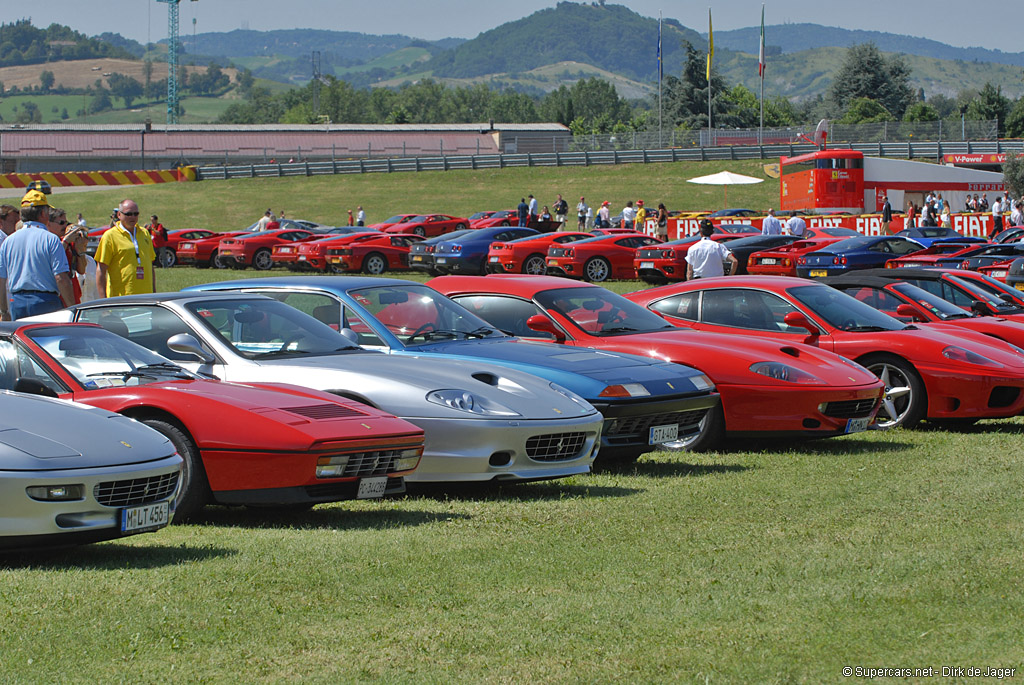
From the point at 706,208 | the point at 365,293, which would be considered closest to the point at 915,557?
the point at 365,293

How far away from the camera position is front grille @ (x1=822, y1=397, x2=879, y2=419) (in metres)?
9.41

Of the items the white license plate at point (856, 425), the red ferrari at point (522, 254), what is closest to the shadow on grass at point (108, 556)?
the white license plate at point (856, 425)

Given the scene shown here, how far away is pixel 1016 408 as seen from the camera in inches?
413

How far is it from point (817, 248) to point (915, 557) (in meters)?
20.6

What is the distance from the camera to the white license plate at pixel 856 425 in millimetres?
9469

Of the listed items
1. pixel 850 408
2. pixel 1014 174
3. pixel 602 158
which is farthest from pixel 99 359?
pixel 602 158

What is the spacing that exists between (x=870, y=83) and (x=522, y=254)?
4017 inches

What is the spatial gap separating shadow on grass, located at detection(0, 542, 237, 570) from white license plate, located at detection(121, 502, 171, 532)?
6.2 inches

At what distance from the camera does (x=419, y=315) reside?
9.38m

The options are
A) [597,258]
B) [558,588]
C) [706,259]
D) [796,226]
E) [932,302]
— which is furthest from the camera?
[796,226]

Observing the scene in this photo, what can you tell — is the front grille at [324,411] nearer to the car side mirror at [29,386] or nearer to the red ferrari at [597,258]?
the car side mirror at [29,386]

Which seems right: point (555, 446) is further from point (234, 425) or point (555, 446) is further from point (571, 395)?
point (234, 425)

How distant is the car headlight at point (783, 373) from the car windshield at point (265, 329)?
10.8 ft

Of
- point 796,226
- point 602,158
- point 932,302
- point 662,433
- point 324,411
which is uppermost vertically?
point 602,158
